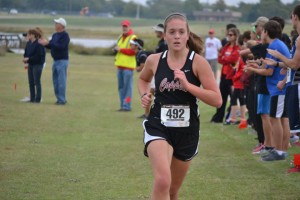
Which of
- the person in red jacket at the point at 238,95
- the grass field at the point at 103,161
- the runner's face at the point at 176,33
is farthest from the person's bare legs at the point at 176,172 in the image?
the person in red jacket at the point at 238,95

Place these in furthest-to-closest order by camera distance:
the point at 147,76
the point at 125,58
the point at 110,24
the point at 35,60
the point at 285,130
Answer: the point at 110,24
the point at 35,60
the point at 125,58
the point at 285,130
the point at 147,76

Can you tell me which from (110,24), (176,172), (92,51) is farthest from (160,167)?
(92,51)

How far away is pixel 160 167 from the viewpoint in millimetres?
6598

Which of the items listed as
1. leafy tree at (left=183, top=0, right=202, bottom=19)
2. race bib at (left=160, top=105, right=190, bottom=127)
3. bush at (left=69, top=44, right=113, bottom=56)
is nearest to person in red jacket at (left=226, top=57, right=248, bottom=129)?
race bib at (left=160, top=105, right=190, bottom=127)

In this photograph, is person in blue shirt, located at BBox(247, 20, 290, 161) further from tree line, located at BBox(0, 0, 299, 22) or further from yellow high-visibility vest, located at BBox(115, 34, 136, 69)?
tree line, located at BBox(0, 0, 299, 22)

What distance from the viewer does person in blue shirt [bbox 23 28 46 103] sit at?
1952cm

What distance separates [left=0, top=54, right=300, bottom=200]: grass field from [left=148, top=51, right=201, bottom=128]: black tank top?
1.74 meters

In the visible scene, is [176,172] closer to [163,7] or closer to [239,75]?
[239,75]

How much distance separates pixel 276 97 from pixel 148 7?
142ft

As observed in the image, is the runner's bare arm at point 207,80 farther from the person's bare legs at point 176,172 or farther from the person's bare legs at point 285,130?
the person's bare legs at point 285,130

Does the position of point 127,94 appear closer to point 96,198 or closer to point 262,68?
point 262,68

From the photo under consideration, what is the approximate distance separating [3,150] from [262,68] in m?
4.44

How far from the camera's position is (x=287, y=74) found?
10.3 m

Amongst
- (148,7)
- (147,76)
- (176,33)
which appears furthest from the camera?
(148,7)
